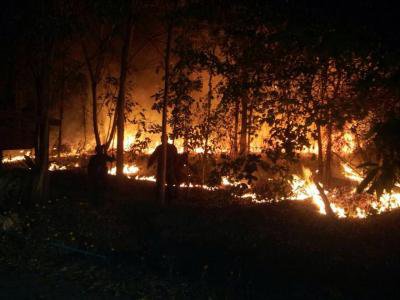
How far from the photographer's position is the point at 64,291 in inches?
300

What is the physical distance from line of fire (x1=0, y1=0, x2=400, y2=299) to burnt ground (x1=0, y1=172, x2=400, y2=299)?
4 cm

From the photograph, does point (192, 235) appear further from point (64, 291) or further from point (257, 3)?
point (257, 3)

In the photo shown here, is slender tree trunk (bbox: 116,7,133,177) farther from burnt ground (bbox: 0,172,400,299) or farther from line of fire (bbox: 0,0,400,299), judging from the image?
burnt ground (bbox: 0,172,400,299)

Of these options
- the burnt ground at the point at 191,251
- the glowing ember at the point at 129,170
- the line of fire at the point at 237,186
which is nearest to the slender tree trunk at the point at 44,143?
the line of fire at the point at 237,186

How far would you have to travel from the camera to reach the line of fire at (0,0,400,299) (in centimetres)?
621

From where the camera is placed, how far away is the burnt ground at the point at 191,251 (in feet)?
25.2

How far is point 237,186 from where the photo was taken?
8445 millimetres

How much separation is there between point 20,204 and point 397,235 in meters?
9.46

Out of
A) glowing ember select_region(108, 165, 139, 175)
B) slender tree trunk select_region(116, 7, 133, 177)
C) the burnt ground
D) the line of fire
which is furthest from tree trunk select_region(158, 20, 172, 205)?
glowing ember select_region(108, 165, 139, 175)

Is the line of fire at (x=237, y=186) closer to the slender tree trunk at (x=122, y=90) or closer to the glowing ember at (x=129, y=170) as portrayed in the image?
the slender tree trunk at (x=122, y=90)

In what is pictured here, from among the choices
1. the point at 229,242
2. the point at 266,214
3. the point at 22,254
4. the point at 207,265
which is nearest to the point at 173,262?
the point at 207,265

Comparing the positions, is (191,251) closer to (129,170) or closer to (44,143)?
(44,143)

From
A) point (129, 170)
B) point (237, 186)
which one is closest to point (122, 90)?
point (129, 170)

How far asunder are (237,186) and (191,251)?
7.20 ft
